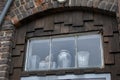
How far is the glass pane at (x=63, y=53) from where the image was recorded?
4.19 metres

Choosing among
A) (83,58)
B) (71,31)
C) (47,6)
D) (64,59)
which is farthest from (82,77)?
(47,6)

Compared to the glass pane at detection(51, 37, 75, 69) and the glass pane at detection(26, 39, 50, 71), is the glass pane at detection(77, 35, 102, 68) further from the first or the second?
the glass pane at detection(26, 39, 50, 71)

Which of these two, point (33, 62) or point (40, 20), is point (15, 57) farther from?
point (40, 20)

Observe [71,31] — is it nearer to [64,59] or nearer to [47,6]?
[64,59]

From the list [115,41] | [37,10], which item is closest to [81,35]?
[115,41]

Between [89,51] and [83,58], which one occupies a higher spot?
[89,51]

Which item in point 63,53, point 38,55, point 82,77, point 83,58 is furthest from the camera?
point 38,55

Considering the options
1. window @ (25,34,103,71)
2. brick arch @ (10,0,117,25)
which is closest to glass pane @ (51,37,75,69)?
window @ (25,34,103,71)

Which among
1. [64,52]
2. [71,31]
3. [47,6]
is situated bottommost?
[64,52]

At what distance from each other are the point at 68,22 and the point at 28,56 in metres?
0.81

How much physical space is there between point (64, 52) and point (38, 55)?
1.39ft

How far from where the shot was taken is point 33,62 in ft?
14.3

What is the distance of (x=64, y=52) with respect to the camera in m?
4.27

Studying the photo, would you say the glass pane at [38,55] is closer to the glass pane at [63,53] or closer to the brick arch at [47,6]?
the glass pane at [63,53]
